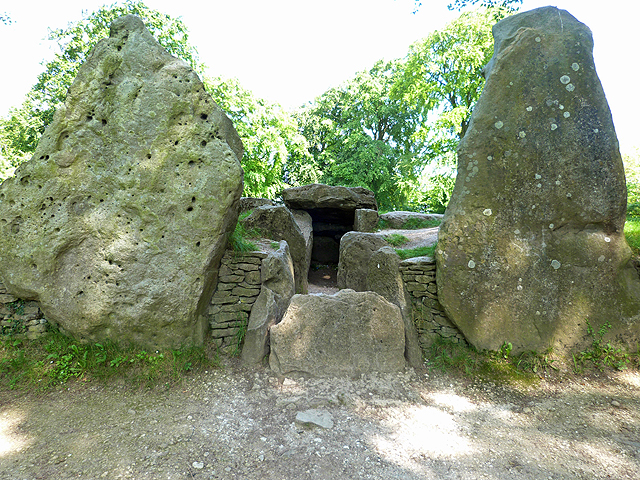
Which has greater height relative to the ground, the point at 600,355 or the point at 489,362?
the point at 600,355

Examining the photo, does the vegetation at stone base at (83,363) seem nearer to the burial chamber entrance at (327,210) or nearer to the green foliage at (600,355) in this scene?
the green foliage at (600,355)

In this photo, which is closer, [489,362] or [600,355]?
[600,355]

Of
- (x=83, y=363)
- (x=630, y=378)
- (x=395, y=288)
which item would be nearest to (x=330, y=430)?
(x=395, y=288)

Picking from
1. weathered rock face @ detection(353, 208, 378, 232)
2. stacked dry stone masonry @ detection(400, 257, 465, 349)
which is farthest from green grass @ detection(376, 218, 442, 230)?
stacked dry stone masonry @ detection(400, 257, 465, 349)

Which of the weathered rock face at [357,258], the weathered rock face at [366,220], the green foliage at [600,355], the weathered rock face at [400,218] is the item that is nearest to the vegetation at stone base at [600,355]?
the green foliage at [600,355]

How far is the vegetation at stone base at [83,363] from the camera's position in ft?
13.3

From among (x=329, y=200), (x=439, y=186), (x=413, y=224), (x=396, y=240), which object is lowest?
(x=396, y=240)

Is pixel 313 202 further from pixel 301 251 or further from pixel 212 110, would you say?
pixel 212 110

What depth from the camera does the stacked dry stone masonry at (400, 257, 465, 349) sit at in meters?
4.62

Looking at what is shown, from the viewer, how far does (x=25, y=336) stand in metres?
4.43

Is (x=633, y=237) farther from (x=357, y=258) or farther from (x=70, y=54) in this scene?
(x=70, y=54)

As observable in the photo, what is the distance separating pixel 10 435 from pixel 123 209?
2.53 m

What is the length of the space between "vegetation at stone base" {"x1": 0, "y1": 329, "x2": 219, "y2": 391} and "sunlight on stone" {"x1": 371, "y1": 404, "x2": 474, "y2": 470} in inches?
91.7

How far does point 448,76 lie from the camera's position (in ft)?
49.1
